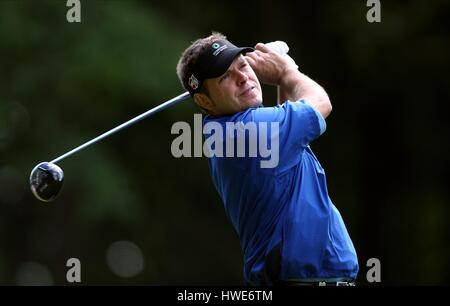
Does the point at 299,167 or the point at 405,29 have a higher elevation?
the point at 405,29

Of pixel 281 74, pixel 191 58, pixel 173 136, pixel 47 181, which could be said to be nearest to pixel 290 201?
pixel 281 74

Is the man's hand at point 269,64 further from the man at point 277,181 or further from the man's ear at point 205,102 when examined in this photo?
the man's ear at point 205,102

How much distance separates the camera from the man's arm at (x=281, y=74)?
5.27 meters

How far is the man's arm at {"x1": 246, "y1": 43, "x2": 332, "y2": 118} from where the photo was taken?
5.27 meters

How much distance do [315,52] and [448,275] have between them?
399 cm

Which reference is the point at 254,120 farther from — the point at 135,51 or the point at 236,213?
the point at 135,51

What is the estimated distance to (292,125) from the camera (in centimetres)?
503

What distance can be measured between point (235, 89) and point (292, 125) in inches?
13.8

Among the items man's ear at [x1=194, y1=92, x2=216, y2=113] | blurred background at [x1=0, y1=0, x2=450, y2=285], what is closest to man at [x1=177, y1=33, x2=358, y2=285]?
man's ear at [x1=194, y1=92, x2=216, y2=113]

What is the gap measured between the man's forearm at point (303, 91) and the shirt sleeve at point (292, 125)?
0.09 metres

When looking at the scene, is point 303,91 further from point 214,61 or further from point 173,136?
point 173,136

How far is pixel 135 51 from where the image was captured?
43.8ft
